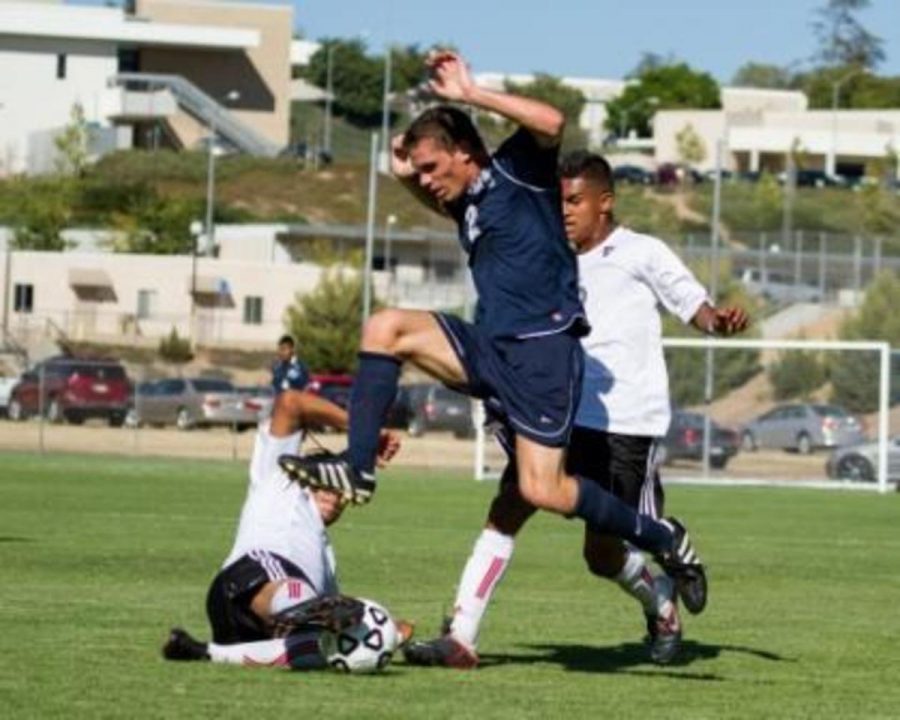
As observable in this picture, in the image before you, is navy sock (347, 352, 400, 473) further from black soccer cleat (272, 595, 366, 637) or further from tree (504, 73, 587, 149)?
tree (504, 73, 587, 149)

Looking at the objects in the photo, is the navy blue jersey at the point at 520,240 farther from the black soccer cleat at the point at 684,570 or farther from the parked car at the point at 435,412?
the parked car at the point at 435,412

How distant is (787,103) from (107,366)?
385 feet

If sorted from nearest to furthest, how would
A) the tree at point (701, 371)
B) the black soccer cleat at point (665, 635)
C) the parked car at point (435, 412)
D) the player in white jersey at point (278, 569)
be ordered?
the player in white jersey at point (278, 569), the black soccer cleat at point (665, 635), the tree at point (701, 371), the parked car at point (435, 412)

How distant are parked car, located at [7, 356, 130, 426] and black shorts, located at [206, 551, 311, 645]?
148 feet

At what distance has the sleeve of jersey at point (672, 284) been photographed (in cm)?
1192

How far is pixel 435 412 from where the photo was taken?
5578cm

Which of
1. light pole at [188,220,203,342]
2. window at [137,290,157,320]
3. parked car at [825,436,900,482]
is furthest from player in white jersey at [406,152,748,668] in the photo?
window at [137,290,157,320]

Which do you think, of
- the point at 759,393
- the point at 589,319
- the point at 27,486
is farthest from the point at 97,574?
the point at 759,393

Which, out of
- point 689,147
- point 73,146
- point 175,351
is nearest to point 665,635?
point 175,351

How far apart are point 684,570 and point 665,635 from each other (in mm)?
449

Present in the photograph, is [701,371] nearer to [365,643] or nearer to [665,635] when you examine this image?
[665,635]

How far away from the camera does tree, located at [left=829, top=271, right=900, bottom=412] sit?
39250mm

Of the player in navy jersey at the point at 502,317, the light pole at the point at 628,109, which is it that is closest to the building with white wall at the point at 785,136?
the light pole at the point at 628,109

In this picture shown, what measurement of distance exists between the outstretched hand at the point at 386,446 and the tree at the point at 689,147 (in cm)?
12652
